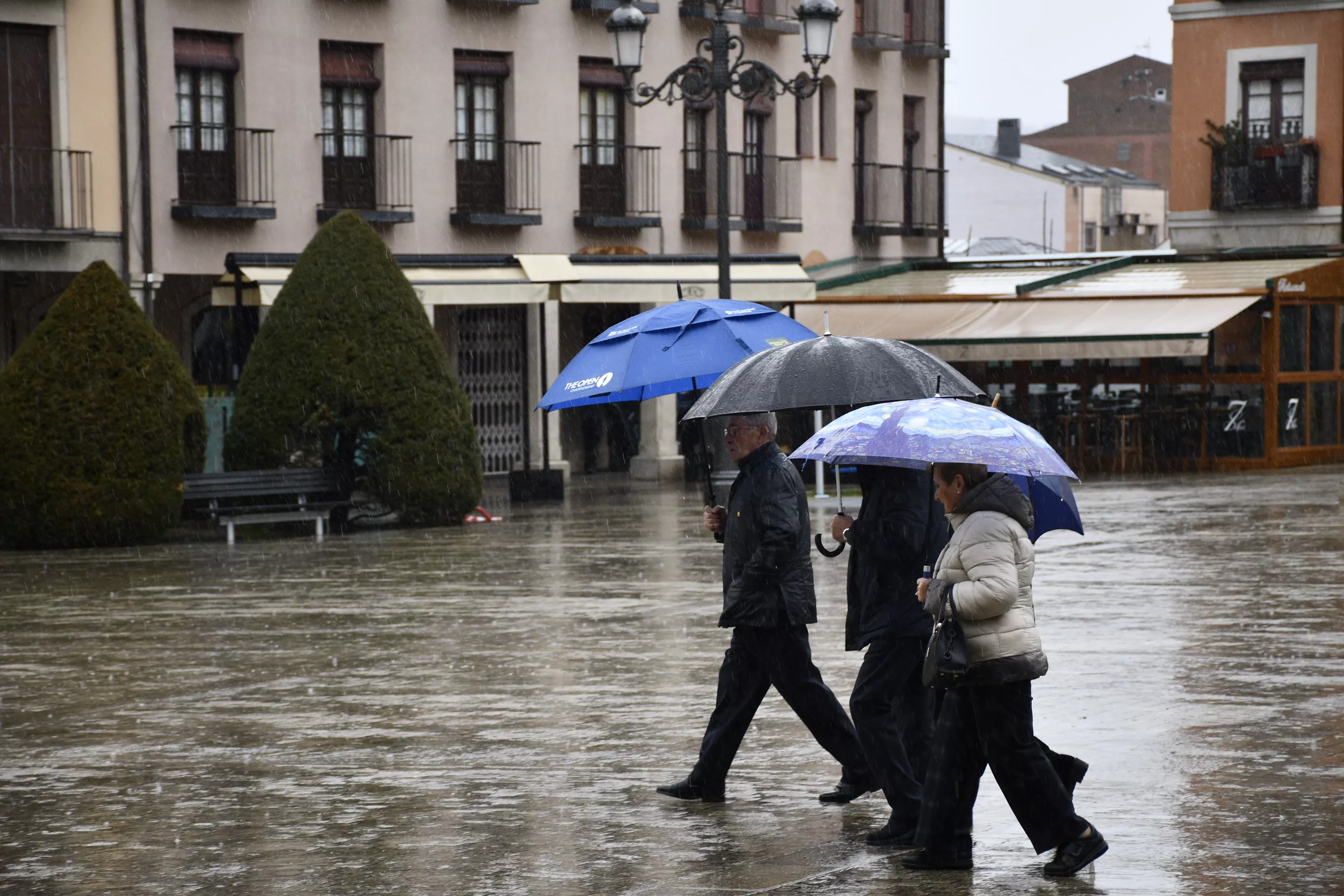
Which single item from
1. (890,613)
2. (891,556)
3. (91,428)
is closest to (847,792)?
(890,613)

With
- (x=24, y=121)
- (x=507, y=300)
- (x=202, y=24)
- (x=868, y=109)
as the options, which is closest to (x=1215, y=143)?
(x=868, y=109)

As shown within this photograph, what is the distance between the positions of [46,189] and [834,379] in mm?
19205

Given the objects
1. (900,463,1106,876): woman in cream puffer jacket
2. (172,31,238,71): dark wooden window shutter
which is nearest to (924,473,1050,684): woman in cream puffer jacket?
(900,463,1106,876): woman in cream puffer jacket

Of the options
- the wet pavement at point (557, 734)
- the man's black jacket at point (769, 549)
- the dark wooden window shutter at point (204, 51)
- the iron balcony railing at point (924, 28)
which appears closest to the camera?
the wet pavement at point (557, 734)

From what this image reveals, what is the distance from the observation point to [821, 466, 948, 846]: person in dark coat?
7496 mm

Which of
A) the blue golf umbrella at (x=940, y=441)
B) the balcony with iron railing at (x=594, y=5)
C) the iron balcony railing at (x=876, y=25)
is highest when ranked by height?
the iron balcony railing at (x=876, y=25)

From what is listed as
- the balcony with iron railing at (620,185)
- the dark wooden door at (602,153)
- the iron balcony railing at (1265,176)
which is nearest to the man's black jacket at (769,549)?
the balcony with iron railing at (620,185)

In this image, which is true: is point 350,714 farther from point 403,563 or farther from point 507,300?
point 507,300

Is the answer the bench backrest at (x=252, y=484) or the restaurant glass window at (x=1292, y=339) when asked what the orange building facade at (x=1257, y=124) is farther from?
the bench backrest at (x=252, y=484)

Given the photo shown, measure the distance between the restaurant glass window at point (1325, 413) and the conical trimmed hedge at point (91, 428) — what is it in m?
18.2

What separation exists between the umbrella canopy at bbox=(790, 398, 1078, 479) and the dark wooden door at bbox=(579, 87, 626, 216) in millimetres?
24145

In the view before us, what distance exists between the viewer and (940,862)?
22.9 ft

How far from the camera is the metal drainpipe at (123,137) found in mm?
25375

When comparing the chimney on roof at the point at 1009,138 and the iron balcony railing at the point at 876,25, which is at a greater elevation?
the chimney on roof at the point at 1009,138
